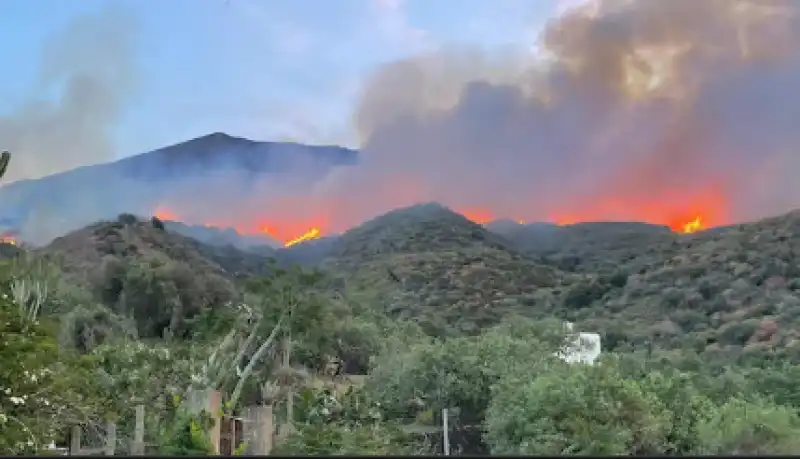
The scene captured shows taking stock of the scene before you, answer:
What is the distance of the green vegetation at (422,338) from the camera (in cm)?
1171

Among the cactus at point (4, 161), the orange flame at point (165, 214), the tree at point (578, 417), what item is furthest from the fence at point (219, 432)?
the orange flame at point (165, 214)

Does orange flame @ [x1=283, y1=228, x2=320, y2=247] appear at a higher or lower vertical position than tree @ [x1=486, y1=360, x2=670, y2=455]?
higher

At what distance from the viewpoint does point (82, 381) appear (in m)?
11.1

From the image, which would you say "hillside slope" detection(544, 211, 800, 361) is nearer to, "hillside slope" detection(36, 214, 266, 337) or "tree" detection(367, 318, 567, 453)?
"hillside slope" detection(36, 214, 266, 337)

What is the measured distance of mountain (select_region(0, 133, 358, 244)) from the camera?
49.8 meters

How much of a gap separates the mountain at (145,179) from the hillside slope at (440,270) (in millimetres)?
11010

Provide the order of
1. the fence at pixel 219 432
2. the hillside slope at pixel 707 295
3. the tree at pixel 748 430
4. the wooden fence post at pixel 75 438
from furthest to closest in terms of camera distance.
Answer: the hillside slope at pixel 707 295
the tree at pixel 748 430
the wooden fence post at pixel 75 438
the fence at pixel 219 432

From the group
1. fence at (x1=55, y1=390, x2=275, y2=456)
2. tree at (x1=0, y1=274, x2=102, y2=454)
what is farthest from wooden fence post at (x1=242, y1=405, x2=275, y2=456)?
tree at (x1=0, y1=274, x2=102, y2=454)

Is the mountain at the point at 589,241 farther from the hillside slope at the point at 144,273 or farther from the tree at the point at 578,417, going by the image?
the tree at the point at 578,417

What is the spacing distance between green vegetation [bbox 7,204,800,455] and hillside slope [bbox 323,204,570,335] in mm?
174

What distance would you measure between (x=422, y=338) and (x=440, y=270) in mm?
19736

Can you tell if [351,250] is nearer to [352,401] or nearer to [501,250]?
[501,250]

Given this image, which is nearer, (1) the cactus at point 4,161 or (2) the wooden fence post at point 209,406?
(1) the cactus at point 4,161

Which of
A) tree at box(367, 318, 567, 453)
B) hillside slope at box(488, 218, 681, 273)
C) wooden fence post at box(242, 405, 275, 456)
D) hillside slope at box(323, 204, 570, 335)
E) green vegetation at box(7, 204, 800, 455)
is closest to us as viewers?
wooden fence post at box(242, 405, 275, 456)
